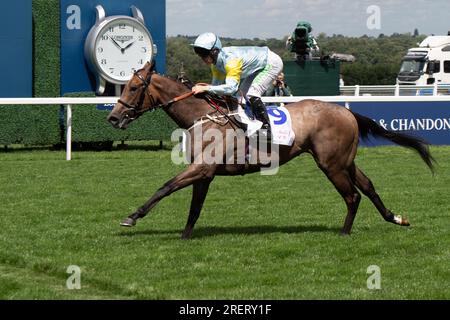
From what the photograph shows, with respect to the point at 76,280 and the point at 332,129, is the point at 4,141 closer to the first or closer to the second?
the point at 332,129

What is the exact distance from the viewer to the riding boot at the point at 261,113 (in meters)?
8.17

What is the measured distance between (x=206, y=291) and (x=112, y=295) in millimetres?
594

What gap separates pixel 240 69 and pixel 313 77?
13613 millimetres

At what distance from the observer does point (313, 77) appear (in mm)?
21484

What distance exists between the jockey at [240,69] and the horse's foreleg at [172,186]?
0.64 metres

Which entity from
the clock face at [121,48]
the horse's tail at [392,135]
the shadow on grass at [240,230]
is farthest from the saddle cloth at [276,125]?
A: the clock face at [121,48]

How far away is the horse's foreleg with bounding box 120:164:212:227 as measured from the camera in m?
7.91


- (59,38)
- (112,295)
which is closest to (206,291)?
(112,295)

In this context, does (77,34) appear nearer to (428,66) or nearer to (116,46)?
(116,46)

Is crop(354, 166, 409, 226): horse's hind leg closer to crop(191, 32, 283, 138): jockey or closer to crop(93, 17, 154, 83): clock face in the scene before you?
crop(191, 32, 283, 138): jockey

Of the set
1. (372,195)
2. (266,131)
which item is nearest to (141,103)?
(266,131)

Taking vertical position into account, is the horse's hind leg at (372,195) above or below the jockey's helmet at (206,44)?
below

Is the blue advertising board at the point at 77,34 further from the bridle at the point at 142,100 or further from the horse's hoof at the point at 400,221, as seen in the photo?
the horse's hoof at the point at 400,221
